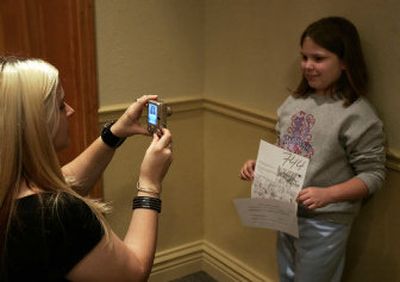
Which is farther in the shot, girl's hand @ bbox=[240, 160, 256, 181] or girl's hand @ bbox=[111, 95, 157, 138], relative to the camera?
girl's hand @ bbox=[240, 160, 256, 181]

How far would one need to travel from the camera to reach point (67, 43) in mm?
2021

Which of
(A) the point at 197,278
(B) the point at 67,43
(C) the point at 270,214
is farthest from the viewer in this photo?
(A) the point at 197,278

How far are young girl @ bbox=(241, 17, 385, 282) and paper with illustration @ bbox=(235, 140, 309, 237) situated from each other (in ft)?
0.13

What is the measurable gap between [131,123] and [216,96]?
817 millimetres

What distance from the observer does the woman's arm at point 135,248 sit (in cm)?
105

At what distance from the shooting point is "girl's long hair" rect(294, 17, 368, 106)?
1.50 meters

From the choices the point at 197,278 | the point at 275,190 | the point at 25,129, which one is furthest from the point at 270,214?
the point at 197,278

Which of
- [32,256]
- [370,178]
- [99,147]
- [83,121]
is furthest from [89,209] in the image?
[83,121]

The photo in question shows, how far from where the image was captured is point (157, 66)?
2184 millimetres

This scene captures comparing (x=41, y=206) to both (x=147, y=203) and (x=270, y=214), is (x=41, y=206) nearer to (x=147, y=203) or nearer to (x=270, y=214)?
(x=147, y=203)

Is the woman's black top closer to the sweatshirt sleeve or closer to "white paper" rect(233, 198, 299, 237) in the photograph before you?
"white paper" rect(233, 198, 299, 237)

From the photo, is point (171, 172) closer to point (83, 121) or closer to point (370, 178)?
point (83, 121)

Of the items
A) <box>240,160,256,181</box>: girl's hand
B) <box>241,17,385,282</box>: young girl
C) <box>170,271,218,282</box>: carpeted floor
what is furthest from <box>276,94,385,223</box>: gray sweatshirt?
<box>170,271,218,282</box>: carpeted floor

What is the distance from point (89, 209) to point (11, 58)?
0.36 m
